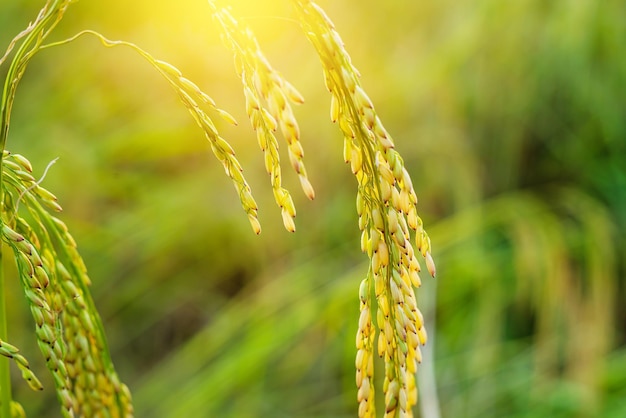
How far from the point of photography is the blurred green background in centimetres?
228

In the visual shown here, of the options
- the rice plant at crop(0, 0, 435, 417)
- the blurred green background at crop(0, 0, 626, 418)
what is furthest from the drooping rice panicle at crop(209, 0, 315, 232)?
the blurred green background at crop(0, 0, 626, 418)

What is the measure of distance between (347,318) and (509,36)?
51.9 inches

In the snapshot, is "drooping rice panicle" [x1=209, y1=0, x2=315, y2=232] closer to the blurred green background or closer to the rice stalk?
the rice stalk

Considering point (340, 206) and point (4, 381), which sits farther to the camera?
point (340, 206)

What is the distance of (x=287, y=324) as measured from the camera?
7.21ft

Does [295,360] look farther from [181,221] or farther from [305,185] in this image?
[305,185]

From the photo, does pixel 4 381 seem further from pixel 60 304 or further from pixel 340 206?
pixel 340 206

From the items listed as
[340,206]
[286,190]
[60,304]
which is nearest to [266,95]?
[286,190]

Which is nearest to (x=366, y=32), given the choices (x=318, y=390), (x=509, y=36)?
(x=509, y=36)

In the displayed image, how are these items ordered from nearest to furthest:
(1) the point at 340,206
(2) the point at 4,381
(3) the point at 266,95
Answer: (3) the point at 266,95 → (2) the point at 4,381 → (1) the point at 340,206

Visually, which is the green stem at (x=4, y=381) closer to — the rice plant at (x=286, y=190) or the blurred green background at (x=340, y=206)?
the rice plant at (x=286, y=190)

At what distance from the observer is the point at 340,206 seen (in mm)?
2777

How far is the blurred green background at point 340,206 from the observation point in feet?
7.48

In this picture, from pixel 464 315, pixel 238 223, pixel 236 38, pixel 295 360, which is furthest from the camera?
pixel 238 223
